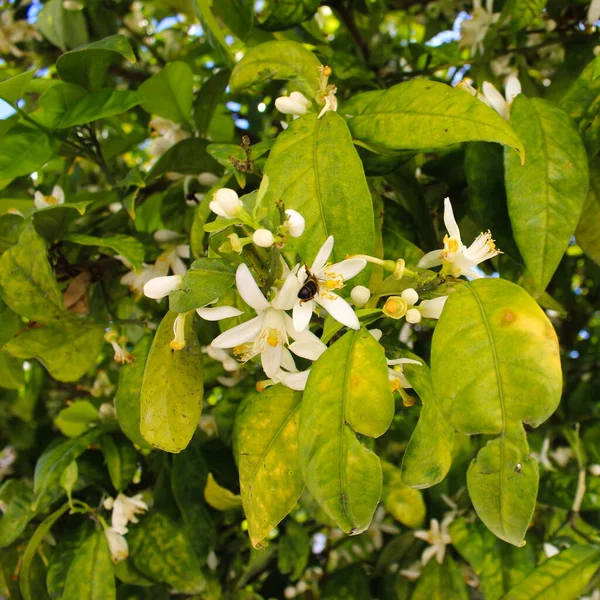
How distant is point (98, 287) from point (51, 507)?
0.39 metres

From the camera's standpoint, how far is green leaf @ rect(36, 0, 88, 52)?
1.25 meters

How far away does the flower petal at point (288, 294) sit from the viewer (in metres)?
0.54

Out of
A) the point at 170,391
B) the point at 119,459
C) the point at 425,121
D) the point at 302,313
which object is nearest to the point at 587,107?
the point at 425,121

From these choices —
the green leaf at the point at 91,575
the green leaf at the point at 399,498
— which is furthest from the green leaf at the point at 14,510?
the green leaf at the point at 399,498

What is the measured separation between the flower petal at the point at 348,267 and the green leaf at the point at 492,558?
0.61 metres

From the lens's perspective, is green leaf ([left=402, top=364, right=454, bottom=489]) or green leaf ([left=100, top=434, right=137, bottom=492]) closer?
green leaf ([left=402, top=364, right=454, bottom=489])

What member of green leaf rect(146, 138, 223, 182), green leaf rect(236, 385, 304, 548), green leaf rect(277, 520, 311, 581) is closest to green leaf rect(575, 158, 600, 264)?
green leaf rect(236, 385, 304, 548)

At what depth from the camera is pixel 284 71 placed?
2.50 ft

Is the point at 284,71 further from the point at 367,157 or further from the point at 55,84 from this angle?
the point at 55,84

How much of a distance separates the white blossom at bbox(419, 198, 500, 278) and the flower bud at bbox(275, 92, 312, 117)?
0.73 ft

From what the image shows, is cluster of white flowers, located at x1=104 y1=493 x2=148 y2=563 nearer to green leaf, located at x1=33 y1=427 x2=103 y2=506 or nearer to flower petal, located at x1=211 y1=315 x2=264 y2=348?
green leaf, located at x1=33 y1=427 x2=103 y2=506

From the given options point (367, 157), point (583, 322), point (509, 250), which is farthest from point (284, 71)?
point (583, 322)

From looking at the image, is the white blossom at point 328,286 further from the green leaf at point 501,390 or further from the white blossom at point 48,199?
the white blossom at point 48,199

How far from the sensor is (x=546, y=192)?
0.67 metres
